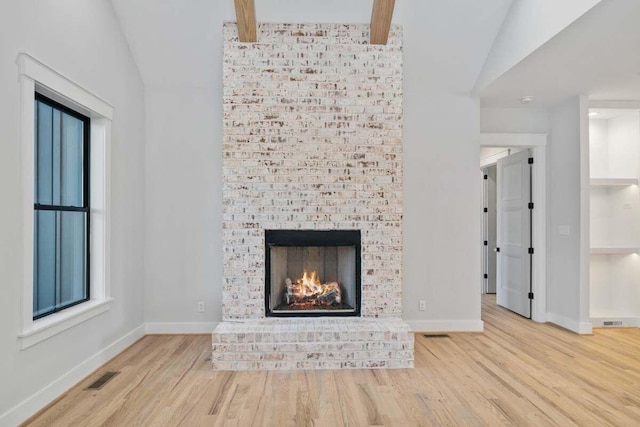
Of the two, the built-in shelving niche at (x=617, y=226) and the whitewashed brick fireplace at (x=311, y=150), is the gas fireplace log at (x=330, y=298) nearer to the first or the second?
the whitewashed brick fireplace at (x=311, y=150)

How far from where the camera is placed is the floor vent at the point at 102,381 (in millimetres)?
3074

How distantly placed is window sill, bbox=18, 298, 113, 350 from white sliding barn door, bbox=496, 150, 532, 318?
15.6 ft

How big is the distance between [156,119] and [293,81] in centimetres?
164

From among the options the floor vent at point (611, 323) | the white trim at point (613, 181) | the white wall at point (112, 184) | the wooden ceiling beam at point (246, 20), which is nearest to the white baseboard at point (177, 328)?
the white wall at point (112, 184)

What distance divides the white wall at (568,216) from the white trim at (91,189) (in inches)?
190

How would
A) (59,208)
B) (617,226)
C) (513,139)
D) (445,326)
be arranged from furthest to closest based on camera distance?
1. (513,139)
2. (617,226)
3. (445,326)
4. (59,208)

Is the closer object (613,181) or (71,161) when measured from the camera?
(71,161)

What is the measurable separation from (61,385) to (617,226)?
5.82m

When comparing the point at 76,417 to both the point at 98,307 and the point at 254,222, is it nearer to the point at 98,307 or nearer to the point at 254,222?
the point at 98,307

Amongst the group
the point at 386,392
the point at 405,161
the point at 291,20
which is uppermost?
the point at 291,20

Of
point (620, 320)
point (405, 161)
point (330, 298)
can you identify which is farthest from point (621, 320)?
point (330, 298)

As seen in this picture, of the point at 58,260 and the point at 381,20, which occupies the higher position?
the point at 381,20

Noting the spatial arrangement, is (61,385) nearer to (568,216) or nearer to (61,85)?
(61,85)

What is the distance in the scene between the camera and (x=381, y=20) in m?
3.82
